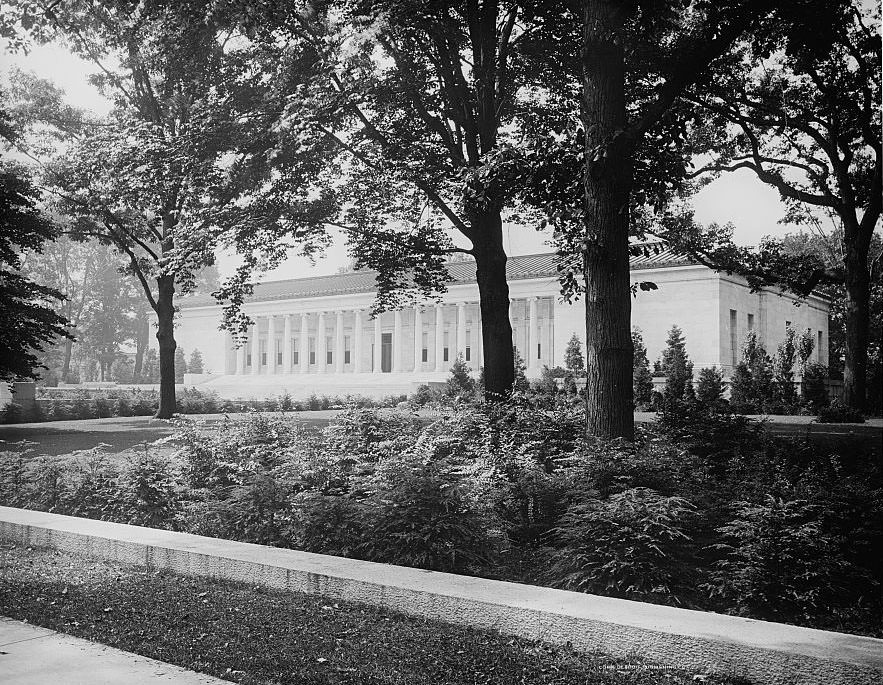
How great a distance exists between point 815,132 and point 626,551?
47.1ft

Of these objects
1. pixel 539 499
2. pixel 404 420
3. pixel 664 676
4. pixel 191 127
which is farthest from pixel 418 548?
pixel 191 127

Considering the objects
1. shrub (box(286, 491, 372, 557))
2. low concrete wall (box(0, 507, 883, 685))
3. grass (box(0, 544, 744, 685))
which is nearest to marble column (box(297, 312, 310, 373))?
low concrete wall (box(0, 507, 883, 685))

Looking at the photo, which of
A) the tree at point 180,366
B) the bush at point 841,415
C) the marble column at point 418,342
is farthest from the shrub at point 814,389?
the tree at point 180,366

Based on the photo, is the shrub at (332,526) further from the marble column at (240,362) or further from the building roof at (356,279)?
the marble column at (240,362)

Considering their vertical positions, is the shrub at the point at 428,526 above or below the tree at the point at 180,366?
below

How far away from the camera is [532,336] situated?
49719 mm

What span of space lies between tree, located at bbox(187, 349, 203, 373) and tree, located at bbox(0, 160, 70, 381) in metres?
47.1

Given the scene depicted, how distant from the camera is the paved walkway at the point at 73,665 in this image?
420cm

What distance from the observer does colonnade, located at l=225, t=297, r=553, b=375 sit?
51.8 meters

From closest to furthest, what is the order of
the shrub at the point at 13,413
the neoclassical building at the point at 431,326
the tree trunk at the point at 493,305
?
the tree trunk at the point at 493,305
the shrub at the point at 13,413
the neoclassical building at the point at 431,326

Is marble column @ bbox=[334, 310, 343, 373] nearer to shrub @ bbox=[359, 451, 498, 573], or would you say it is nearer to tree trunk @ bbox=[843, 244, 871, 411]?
tree trunk @ bbox=[843, 244, 871, 411]

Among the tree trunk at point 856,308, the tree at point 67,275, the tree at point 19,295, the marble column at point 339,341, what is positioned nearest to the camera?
the tree at point 19,295

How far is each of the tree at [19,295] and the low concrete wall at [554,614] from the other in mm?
7790

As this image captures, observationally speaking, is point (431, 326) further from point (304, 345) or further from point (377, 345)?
point (304, 345)
